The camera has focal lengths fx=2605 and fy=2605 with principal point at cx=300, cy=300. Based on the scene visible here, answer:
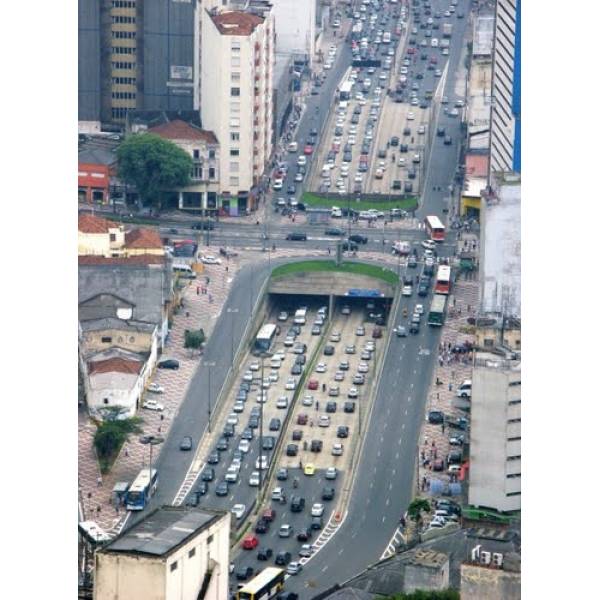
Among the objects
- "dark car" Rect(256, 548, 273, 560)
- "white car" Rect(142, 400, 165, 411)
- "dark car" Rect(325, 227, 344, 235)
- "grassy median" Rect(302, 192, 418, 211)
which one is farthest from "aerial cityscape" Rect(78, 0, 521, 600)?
"dark car" Rect(325, 227, 344, 235)

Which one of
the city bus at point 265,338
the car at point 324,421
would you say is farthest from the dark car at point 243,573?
the city bus at point 265,338

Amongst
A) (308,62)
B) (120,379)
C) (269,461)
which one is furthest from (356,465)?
(308,62)

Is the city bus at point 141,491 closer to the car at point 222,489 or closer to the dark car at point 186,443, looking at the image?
the car at point 222,489

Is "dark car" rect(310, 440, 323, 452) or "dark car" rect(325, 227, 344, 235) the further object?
"dark car" rect(325, 227, 344, 235)

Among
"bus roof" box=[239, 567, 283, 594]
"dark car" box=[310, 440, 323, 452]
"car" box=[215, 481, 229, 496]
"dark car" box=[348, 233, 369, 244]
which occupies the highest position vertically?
"dark car" box=[348, 233, 369, 244]

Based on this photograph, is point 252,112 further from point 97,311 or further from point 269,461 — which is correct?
point 269,461

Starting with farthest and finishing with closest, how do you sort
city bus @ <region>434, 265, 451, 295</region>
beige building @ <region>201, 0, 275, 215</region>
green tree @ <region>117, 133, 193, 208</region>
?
1. green tree @ <region>117, 133, 193, 208</region>
2. beige building @ <region>201, 0, 275, 215</region>
3. city bus @ <region>434, 265, 451, 295</region>

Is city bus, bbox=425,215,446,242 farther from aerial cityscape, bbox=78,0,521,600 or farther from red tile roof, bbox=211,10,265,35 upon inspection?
red tile roof, bbox=211,10,265,35

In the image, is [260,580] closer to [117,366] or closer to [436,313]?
[117,366]
